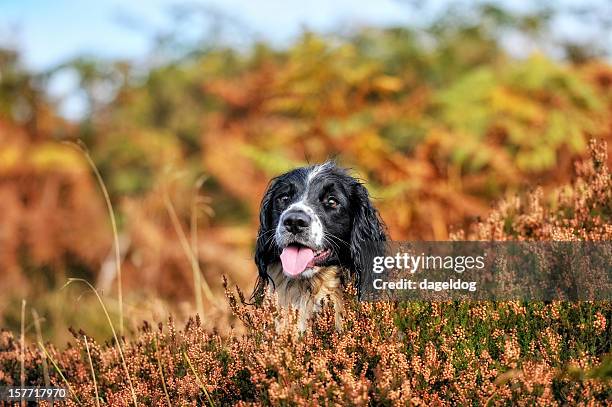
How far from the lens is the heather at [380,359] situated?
3.10 m

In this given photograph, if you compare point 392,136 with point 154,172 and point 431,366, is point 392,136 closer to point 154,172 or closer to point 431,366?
point 154,172

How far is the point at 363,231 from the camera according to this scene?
14.0 ft

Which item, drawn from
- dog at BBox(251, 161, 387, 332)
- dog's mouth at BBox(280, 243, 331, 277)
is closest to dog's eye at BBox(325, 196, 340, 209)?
dog at BBox(251, 161, 387, 332)

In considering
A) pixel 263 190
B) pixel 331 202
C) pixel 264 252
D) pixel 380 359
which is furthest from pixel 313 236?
pixel 263 190

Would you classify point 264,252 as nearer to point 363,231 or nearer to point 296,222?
point 296,222

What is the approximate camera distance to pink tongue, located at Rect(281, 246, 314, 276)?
4031 millimetres

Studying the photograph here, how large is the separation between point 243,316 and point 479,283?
1.27 m

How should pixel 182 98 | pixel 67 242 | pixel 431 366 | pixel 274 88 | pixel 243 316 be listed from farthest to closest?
pixel 182 98
pixel 67 242
pixel 274 88
pixel 243 316
pixel 431 366

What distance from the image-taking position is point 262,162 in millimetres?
8414

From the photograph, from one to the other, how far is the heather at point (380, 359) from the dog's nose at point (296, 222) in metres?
0.50

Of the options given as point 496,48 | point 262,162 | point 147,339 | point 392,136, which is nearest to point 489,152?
point 392,136
